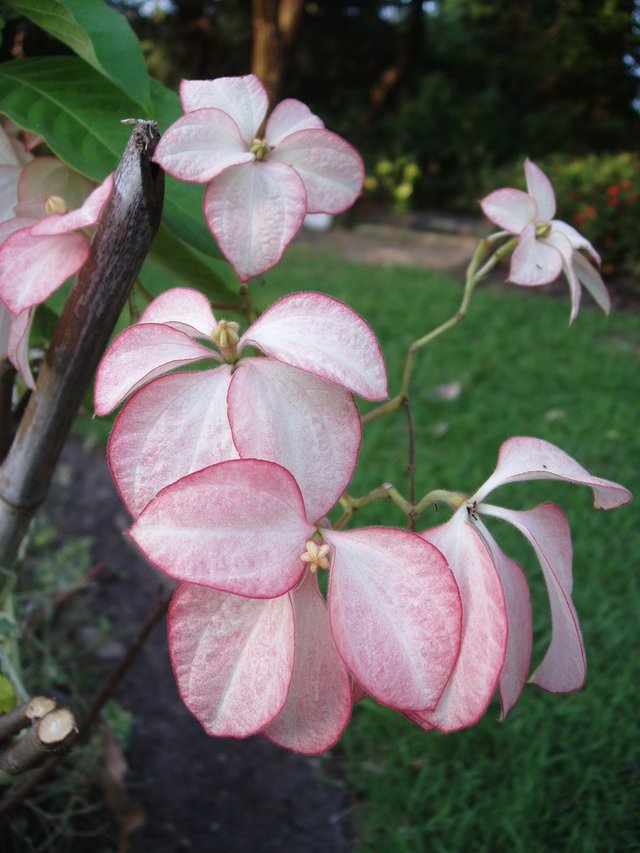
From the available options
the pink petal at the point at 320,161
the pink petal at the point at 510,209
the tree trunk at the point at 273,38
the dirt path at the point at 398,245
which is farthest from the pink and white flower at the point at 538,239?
the tree trunk at the point at 273,38

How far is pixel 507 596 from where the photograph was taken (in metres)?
0.36

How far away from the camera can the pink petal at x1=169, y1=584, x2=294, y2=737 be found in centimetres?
32

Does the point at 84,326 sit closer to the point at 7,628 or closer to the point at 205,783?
the point at 7,628

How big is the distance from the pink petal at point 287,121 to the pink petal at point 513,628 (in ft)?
0.93

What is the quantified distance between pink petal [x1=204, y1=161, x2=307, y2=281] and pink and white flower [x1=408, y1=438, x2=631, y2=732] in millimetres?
173

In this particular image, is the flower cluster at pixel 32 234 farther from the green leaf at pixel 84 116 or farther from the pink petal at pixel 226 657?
the pink petal at pixel 226 657

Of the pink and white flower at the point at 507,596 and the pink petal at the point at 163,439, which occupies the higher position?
the pink petal at the point at 163,439

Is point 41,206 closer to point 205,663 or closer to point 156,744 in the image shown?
point 205,663

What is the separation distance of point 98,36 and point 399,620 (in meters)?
0.43

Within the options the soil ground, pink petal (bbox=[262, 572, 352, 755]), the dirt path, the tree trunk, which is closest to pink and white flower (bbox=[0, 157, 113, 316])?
pink petal (bbox=[262, 572, 352, 755])

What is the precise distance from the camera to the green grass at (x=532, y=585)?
100 centimetres

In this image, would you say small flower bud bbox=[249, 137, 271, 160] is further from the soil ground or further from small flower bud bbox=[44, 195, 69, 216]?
the soil ground

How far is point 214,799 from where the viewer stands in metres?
1.10

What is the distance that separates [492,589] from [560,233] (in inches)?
11.9
